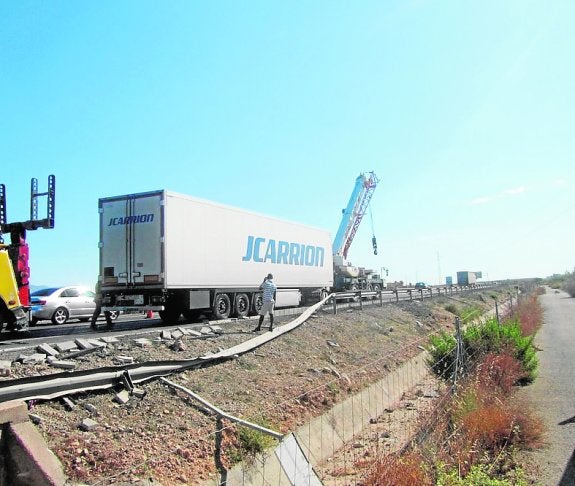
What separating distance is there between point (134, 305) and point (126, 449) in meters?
10.4

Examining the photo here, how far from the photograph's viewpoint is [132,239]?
15352mm

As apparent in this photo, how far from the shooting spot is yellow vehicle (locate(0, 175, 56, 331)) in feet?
36.1

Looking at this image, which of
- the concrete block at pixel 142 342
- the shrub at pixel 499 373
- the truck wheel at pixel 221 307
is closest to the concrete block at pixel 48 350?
the concrete block at pixel 142 342

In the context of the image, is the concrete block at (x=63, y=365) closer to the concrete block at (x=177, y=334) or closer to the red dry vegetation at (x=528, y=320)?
the concrete block at (x=177, y=334)

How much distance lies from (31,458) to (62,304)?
47.4 feet

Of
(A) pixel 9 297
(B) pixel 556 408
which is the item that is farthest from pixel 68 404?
(B) pixel 556 408

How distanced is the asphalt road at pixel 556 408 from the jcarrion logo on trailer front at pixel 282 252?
A: 32.3 feet

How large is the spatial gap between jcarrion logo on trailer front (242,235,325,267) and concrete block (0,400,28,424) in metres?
13.6

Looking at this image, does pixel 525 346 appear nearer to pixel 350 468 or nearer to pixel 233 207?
pixel 350 468

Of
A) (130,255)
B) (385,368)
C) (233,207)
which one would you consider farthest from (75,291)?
(385,368)

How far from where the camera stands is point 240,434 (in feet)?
19.0

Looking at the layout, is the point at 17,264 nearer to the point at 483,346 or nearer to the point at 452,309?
the point at 483,346

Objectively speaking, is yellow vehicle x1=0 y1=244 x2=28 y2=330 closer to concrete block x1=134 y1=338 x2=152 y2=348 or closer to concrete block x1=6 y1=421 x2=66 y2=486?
concrete block x1=134 y1=338 x2=152 y2=348

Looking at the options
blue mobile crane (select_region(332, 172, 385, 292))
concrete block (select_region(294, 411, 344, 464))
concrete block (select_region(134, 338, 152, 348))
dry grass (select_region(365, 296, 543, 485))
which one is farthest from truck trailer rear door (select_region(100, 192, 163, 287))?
blue mobile crane (select_region(332, 172, 385, 292))
